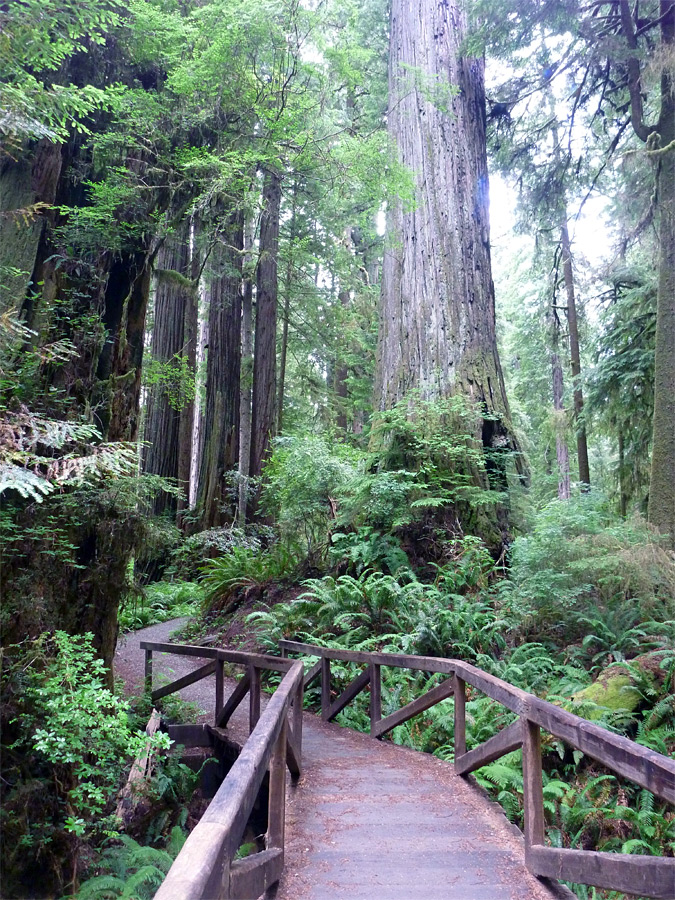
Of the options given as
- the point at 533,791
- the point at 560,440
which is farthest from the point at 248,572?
the point at 560,440

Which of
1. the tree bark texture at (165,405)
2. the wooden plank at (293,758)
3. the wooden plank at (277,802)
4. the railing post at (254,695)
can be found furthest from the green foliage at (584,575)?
the tree bark texture at (165,405)

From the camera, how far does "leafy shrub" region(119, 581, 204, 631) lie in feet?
40.2

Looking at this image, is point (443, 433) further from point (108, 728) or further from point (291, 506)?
point (108, 728)

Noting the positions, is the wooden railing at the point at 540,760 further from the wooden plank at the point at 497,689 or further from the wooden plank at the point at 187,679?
the wooden plank at the point at 187,679

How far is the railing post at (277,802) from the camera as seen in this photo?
349cm

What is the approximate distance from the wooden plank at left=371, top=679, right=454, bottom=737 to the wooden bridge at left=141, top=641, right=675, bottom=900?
0.02 meters

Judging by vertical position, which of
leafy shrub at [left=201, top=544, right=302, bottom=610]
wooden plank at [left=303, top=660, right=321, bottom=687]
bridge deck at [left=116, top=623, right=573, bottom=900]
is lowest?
bridge deck at [left=116, top=623, right=573, bottom=900]

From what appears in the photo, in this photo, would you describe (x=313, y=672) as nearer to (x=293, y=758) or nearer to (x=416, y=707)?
(x=416, y=707)

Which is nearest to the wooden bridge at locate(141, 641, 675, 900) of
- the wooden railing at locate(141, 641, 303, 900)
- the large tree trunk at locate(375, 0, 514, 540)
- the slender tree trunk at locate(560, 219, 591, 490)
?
the wooden railing at locate(141, 641, 303, 900)

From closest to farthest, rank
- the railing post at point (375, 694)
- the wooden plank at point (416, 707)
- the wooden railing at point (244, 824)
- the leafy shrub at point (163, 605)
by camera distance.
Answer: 1. the wooden railing at point (244, 824)
2. the wooden plank at point (416, 707)
3. the railing post at point (375, 694)
4. the leafy shrub at point (163, 605)

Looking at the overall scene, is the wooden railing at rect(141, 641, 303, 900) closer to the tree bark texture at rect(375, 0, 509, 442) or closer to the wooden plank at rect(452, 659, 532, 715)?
the wooden plank at rect(452, 659, 532, 715)

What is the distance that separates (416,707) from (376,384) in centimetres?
653

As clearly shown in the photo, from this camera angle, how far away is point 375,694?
6.26 metres

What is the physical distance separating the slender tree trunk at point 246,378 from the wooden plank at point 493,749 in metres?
10.5
